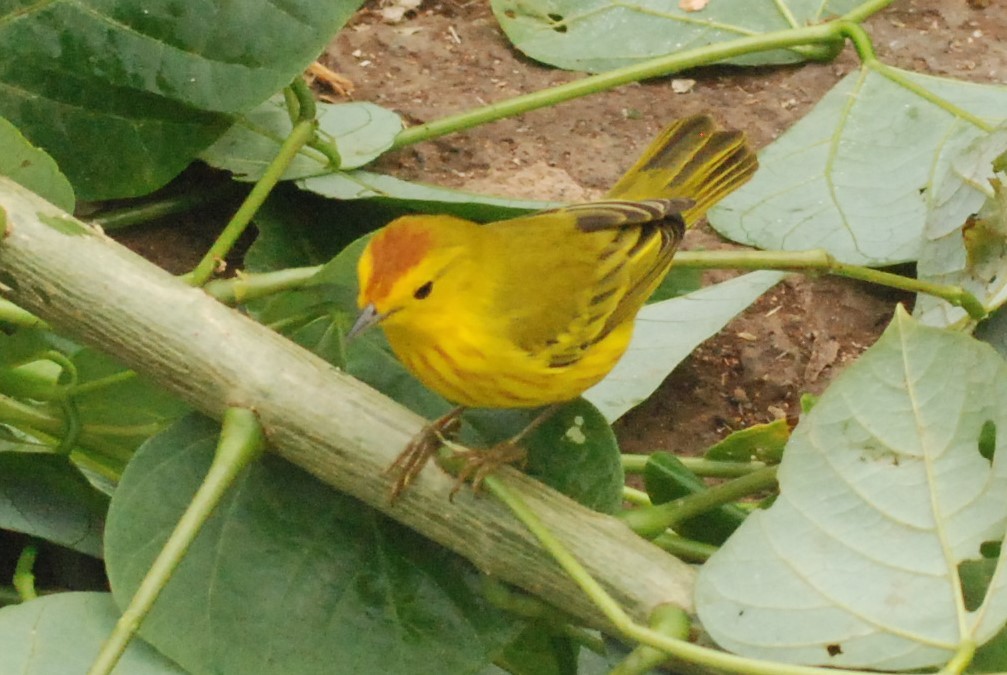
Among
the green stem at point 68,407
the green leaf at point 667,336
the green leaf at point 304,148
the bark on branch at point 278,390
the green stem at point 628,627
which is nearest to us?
the green stem at point 628,627

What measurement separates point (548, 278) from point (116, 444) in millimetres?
625

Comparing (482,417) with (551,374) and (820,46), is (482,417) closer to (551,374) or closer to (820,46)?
(551,374)

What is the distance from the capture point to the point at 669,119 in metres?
2.26

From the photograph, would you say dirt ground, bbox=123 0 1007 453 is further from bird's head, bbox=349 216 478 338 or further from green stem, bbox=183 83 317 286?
bird's head, bbox=349 216 478 338

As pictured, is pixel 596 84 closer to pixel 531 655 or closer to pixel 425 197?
pixel 425 197

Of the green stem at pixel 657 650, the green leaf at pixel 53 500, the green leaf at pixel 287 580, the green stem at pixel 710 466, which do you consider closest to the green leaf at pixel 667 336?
the green stem at pixel 710 466

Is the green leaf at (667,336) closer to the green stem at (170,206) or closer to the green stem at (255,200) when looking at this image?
the green stem at (255,200)

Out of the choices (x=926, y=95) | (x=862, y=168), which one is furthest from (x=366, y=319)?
(x=926, y=95)

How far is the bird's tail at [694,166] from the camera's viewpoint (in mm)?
1815

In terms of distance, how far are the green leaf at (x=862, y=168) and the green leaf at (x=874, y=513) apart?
73 cm

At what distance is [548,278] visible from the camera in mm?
1562

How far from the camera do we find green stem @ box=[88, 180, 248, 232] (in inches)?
74.7

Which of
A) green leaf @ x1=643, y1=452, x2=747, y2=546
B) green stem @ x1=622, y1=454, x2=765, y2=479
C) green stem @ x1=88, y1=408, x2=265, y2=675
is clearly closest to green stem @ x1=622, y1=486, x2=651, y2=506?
green stem @ x1=622, y1=454, x2=765, y2=479

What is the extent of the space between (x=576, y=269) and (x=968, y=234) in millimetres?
564
